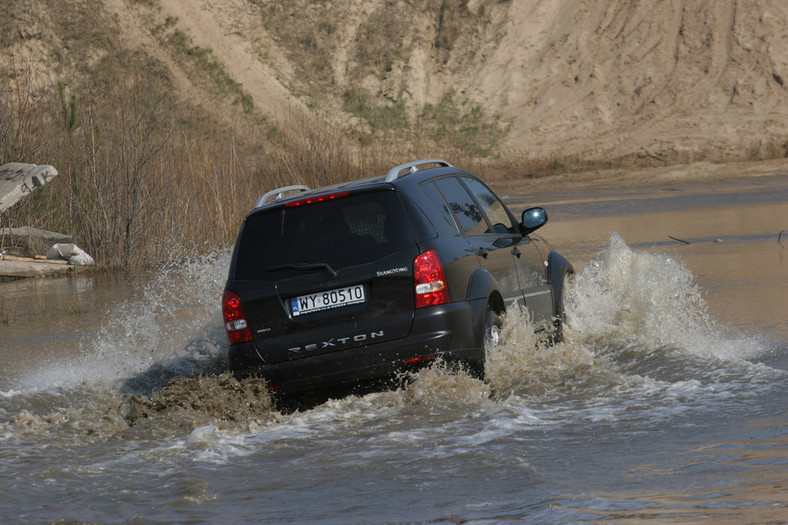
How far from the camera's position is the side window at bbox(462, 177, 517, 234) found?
8.61 meters

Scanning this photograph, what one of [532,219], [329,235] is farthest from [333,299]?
[532,219]

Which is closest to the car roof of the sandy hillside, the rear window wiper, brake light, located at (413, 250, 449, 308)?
the rear window wiper

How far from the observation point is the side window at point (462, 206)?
7.82 meters

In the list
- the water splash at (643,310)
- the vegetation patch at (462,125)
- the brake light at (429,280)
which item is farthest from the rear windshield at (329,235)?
the vegetation patch at (462,125)

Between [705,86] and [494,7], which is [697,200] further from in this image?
[494,7]

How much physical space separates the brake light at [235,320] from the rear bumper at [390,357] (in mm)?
133

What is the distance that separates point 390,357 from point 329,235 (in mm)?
850

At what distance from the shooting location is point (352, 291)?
272 inches

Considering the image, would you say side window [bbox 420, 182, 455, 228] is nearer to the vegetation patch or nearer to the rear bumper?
the rear bumper

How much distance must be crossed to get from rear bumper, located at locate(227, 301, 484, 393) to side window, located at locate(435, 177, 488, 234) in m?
0.95

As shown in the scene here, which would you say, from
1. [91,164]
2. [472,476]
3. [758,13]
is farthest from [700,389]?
[758,13]

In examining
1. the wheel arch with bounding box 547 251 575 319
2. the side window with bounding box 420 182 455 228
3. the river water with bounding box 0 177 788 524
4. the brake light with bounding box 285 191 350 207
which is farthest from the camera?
the wheel arch with bounding box 547 251 575 319

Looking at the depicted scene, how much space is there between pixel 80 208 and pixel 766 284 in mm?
11370

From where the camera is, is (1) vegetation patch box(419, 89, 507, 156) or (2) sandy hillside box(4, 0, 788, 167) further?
(1) vegetation patch box(419, 89, 507, 156)
